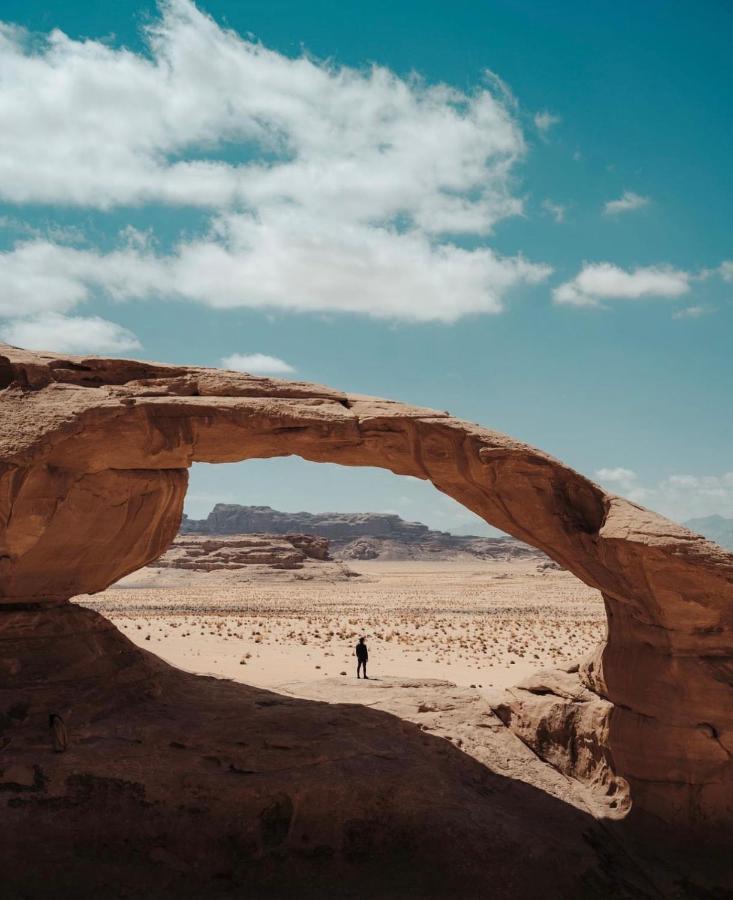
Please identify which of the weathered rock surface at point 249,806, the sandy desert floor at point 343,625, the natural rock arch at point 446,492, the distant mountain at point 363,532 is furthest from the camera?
the distant mountain at point 363,532

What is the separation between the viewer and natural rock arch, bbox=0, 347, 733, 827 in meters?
9.44

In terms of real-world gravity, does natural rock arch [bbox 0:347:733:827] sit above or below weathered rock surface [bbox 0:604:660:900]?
above

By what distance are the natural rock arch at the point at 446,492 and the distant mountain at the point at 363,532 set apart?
432 feet

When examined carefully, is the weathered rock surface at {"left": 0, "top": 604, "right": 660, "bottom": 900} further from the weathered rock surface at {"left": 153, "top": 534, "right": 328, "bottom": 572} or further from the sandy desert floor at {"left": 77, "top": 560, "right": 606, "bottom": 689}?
the weathered rock surface at {"left": 153, "top": 534, "right": 328, "bottom": 572}

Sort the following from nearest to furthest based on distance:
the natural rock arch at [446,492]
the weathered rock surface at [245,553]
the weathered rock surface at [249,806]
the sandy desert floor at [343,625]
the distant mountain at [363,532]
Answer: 1. the weathered rock surface at [249,806]
2. the natural rock arch at [446,492]
3. the sandy desert floor at [343,625]
4. the weathered rock surface at [245,553]
5. the distant mountain at [363,532]

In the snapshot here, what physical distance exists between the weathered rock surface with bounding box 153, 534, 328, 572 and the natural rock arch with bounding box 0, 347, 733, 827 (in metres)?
56.6

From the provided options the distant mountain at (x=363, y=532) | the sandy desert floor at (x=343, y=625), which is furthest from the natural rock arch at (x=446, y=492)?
the distant mountain at (x=363, y=532)

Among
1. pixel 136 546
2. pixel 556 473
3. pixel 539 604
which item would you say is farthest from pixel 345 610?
pixel 556 473

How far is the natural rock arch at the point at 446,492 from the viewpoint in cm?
944

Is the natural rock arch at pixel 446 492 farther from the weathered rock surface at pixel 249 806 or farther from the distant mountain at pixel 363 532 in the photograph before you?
the distant mountain at pixel 363 532

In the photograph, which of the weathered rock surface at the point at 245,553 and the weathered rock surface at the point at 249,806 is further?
the weathered rock surface at the point at 245,553

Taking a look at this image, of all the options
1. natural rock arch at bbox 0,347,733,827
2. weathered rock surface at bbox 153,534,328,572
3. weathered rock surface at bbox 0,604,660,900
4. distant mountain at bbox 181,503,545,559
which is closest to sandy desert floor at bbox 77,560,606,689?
weathered rock surface at bbox 153,534,328,572

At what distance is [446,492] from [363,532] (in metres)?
158

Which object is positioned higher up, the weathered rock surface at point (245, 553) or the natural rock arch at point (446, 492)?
the natural rock arch at point (446, 492)
